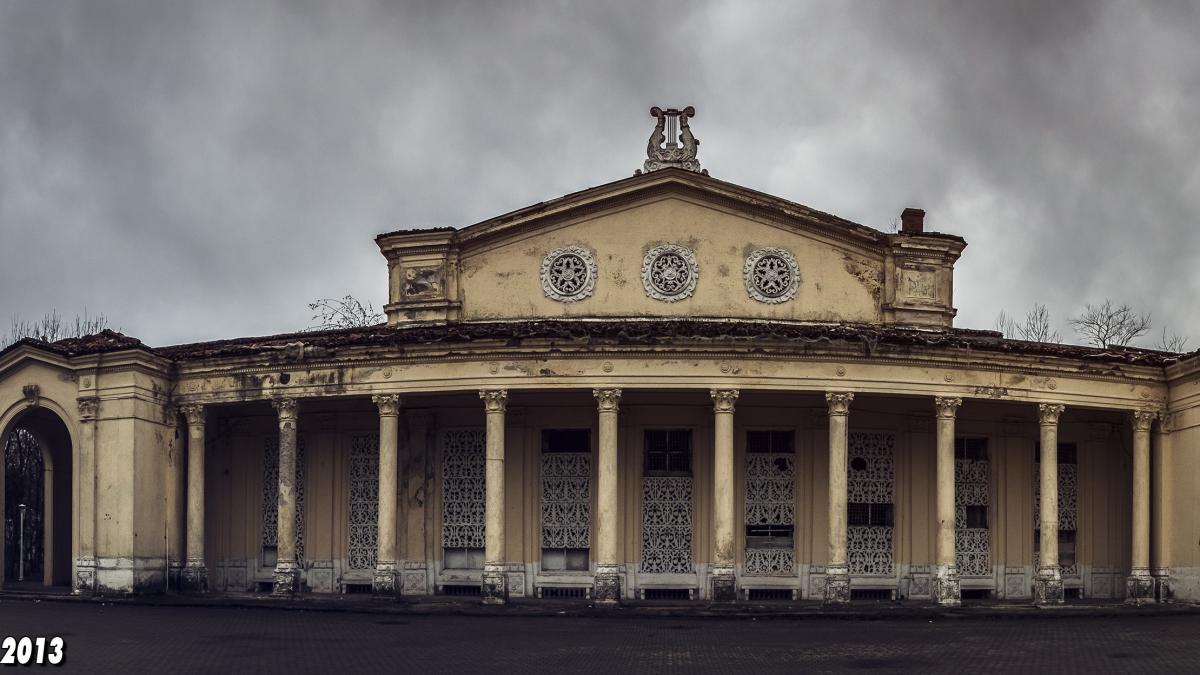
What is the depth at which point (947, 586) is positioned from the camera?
Answer: 32188mm

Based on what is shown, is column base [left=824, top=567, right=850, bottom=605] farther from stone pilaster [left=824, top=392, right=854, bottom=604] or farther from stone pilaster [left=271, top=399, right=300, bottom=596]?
stone pilaster [left=271, top=399, right=300, bottom=596]

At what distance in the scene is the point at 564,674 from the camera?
20.2 metres

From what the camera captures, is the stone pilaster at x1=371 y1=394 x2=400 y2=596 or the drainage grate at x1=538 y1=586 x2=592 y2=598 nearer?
the stone pilaster at x1=371 y1=394 x2=400 y2=596

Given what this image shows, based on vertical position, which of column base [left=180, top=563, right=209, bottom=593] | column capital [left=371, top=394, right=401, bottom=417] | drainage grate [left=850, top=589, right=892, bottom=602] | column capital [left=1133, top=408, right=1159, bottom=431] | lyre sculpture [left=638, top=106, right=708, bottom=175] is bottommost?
drainage grate [left=850, top=589, right=892, bottom=602]

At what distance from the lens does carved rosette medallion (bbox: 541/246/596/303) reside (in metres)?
Result: 35.6

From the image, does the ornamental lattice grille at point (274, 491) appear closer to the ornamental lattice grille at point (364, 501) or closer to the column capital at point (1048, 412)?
the ornamental lattice grille at point (364, 501)

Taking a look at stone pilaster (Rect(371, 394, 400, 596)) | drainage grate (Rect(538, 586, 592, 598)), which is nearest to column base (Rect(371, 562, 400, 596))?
stone pilaster (Rect(371, 394, 400, 596))

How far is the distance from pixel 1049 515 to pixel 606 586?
423 inches

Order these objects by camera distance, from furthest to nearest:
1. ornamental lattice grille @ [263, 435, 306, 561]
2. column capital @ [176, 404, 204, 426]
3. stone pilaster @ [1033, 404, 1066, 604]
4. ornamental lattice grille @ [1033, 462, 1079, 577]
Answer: ornamental lattice grille @ [263, 435, 306, 561] < ornamental lattice grille @ [1033, 462, 1079, 577] < column capital @ [176, 404, 204, 426] < stone pilaster @ [1033, 404, 1066, 604]

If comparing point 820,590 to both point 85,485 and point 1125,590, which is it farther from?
point 85,485

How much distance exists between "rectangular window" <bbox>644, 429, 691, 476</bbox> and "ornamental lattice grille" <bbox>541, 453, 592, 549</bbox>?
150 cm

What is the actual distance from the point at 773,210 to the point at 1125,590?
12995 mm

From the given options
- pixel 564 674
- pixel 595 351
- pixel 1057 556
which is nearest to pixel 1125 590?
pixel 1057 556

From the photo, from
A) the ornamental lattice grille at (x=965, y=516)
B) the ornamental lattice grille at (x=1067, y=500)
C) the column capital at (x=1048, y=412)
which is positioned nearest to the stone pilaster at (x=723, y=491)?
the ornamental lattice grille at (x=965, y=516)
